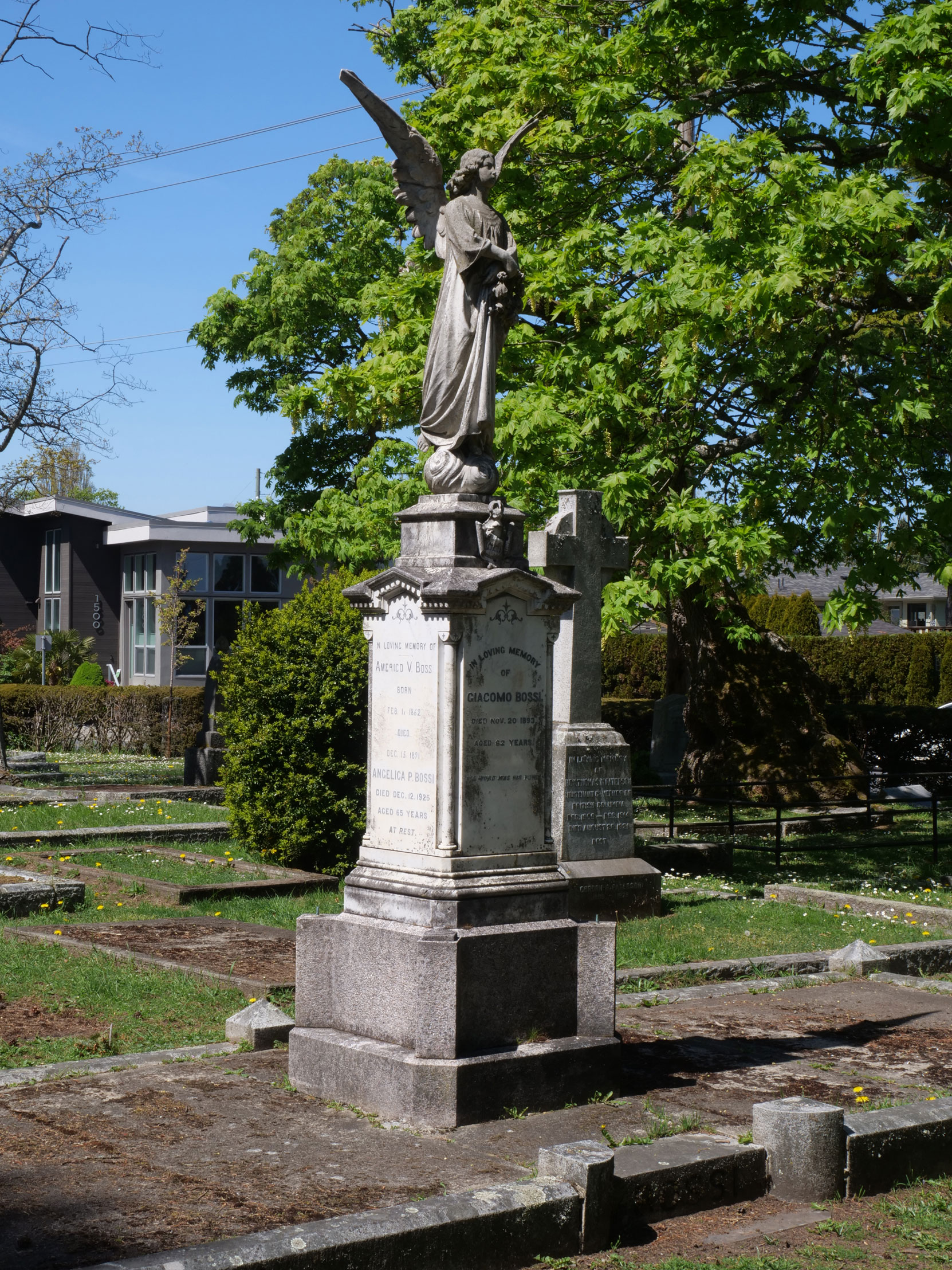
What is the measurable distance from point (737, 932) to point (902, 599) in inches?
1897

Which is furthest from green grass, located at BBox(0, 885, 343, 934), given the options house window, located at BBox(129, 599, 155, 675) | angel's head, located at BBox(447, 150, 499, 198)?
house window, located at BBox(129, 599, 155, 675)

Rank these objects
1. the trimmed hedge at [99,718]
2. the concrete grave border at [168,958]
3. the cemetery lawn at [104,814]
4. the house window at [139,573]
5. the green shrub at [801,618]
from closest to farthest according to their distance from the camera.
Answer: the concrete grave border at [168,958], the cemetery lawn at [104,814], the trimmed hedge at [99,718], the green shrub at [801,618], the house window at [139,573]

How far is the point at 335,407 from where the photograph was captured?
20.1 metres

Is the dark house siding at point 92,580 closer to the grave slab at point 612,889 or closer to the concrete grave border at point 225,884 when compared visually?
the concrete grave border at point 225,884

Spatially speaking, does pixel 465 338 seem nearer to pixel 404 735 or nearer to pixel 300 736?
pixel 404 735

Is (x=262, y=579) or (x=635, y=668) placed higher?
(x=262, y=579)

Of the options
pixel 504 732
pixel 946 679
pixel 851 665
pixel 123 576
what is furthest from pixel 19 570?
pixel 504 732

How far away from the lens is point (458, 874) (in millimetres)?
6230

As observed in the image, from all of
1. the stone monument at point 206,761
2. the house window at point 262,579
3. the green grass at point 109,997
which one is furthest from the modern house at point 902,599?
the green grass at point 109,997

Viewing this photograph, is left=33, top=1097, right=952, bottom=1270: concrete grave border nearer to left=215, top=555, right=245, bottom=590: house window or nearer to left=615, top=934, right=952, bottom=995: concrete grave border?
left=615, top=934, right=952, bottom=995: concrete grave border

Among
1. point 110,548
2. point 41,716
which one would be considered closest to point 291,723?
point 41,716

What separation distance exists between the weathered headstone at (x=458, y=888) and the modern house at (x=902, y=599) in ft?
154

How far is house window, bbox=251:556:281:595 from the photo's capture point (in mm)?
40500

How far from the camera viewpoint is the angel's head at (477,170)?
24.0 ft
